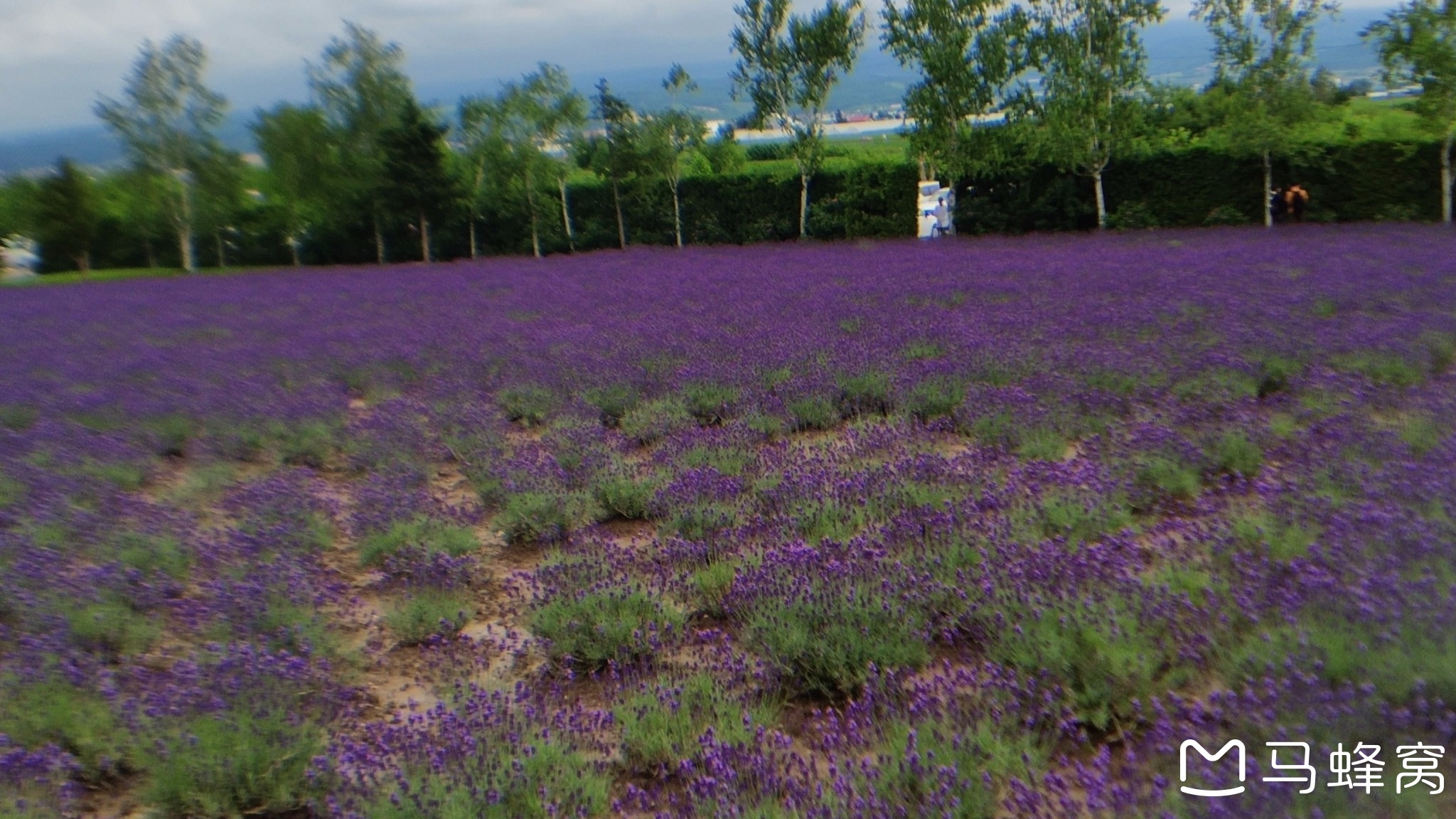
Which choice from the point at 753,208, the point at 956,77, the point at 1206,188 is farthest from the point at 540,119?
the point at 1206,188

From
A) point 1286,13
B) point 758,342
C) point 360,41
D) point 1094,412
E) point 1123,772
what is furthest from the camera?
point 360,41

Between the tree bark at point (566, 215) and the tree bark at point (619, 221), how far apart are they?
1463 mm

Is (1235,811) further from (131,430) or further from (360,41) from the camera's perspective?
(360,41)

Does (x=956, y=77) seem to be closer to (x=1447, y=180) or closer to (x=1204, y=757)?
(x=1447, y=180)

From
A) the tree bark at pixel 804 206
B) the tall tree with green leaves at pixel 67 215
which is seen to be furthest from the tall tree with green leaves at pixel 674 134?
the tall tree with green leaves at pixel 67 215

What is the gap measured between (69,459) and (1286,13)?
20.7m

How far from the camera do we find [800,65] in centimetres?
2472

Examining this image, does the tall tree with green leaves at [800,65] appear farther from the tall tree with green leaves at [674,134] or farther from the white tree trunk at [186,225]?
the white tree trunk at [186,225]

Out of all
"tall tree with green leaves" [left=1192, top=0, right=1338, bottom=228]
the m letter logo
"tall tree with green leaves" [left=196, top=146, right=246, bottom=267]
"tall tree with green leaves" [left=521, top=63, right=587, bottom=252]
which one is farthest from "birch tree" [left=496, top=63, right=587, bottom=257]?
the m letter logo

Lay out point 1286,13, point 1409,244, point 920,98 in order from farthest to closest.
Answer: point 920,98
point 1286,13
point 1409,244

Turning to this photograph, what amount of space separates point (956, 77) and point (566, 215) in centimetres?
1253

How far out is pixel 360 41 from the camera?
3056 centimetres

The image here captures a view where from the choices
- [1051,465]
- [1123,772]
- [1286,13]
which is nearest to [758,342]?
[1051,465]

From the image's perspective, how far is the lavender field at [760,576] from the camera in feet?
8.54
